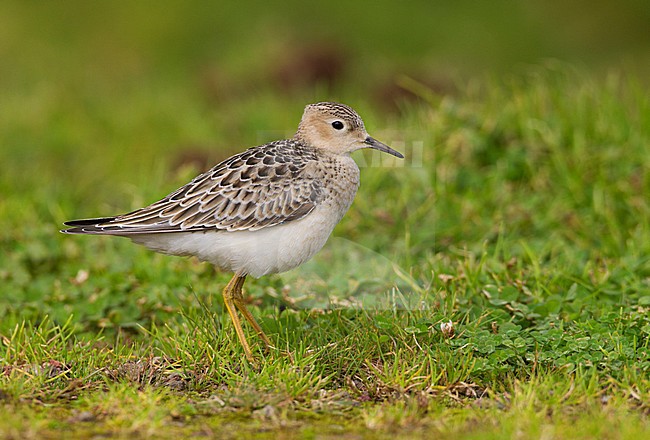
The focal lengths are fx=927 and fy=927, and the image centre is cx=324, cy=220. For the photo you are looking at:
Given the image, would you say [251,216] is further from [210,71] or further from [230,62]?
[230,62]

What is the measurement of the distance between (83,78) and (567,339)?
886cm

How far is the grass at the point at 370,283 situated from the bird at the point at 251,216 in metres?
0.48

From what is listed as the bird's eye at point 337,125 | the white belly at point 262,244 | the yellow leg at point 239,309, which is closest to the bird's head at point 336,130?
the bird's eye at point 337,125

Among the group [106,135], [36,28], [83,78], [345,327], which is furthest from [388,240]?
[36,28]

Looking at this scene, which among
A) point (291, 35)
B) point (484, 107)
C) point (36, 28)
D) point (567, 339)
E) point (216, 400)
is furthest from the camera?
point (36, 28)

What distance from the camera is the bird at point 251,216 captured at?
208 inches

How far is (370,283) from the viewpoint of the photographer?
20.8 feet

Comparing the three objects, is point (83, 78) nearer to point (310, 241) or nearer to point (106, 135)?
point (106, 135)

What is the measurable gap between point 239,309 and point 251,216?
2.23 feet

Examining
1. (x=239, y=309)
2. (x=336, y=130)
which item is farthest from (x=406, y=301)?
(x=336, y=130)

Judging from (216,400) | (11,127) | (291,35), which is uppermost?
(291,35)

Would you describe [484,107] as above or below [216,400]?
above

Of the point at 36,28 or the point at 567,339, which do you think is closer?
the point at 567,339

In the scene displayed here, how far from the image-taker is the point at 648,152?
767 centimetres
